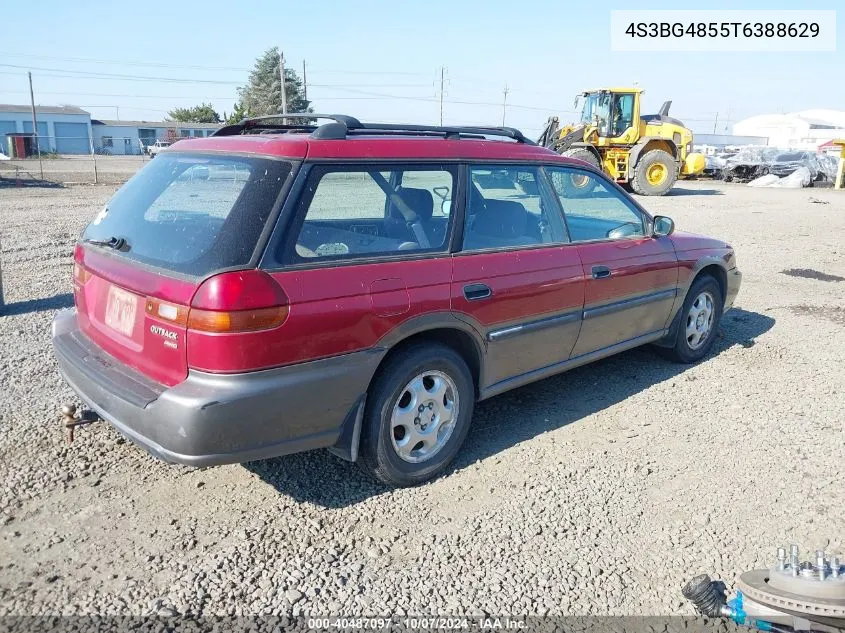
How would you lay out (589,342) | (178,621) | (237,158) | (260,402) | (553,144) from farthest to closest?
(553,144), (589,342), (237,158), (260,402), (178,621)

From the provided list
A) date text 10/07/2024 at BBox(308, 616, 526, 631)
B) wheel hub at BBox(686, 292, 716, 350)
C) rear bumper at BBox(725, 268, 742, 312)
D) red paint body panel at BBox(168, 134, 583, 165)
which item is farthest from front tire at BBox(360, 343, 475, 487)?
rear bumper at BBox(725, 268, 742, 312)

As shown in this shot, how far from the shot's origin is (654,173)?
21.9m

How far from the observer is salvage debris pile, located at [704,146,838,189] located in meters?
31.2

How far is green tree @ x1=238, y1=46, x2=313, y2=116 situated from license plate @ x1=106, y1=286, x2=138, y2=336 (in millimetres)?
69432

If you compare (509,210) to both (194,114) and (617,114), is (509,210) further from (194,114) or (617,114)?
(194,114)

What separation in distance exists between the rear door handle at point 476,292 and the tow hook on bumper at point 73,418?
7.25 feet

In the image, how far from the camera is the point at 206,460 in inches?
113

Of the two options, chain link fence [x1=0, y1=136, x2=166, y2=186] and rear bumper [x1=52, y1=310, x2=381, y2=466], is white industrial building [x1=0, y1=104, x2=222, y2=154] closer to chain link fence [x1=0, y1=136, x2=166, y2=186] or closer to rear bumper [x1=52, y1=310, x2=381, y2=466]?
chain link fence [x1=0, y1=136, x2=166, y2=186]

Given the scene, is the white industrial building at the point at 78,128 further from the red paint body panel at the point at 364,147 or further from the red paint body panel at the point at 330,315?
the red paint body panel at the point at 330,315

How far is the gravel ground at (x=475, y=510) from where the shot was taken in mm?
2789

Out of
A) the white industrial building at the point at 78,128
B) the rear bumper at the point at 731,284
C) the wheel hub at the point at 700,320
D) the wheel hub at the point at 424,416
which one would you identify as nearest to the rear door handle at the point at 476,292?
the wheel hub at the point at 424,416

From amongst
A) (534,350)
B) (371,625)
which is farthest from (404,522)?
(534,350)

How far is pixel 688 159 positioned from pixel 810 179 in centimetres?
889

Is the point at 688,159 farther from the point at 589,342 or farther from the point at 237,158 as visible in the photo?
the point at 237,158
